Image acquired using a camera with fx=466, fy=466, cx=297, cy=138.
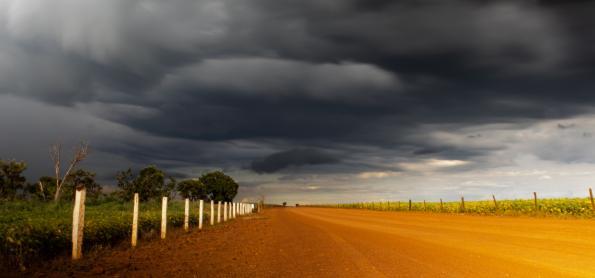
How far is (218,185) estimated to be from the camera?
4535 inches

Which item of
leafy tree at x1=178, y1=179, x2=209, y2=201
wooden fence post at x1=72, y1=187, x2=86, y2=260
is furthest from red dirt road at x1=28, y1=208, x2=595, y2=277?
leafy tree at x1=178, y1=179, x2=209, y2=201

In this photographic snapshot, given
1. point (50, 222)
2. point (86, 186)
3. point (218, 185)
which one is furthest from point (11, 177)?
point (218, 185)

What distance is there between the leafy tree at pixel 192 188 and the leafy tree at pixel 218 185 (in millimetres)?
5155

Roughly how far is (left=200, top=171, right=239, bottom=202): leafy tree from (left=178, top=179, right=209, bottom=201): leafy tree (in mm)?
5155

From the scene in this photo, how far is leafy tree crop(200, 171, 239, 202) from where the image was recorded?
11481cm

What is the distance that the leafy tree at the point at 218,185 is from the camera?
377ft

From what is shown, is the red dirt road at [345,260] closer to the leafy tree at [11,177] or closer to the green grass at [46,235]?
the green grass at [46,235]

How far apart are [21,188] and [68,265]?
152ft

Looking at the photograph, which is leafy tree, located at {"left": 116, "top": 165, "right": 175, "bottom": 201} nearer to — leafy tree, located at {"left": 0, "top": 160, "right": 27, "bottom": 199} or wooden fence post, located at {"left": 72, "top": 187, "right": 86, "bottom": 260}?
leafy tree, located at {"left": 0, "top": 160, "right": 27, "bottom": 199}

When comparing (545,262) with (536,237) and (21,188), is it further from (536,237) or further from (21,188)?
(21,188)

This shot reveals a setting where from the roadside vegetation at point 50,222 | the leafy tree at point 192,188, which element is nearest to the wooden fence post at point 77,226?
the roadside vegetation at point 50,222

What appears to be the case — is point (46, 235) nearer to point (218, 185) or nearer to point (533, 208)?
point (533, 208)

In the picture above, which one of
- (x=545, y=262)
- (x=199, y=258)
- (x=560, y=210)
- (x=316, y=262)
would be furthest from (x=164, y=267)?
(x=560, y=210)

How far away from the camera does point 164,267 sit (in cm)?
1170
